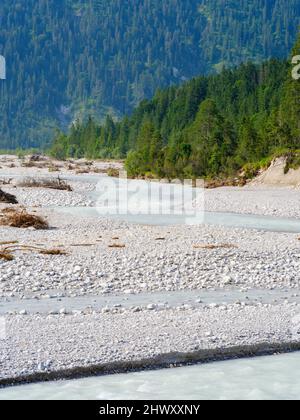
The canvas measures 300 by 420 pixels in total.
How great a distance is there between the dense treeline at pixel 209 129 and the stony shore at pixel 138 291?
38.8m

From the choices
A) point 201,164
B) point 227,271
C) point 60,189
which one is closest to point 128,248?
point 227,271

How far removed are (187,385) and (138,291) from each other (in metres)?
6.17

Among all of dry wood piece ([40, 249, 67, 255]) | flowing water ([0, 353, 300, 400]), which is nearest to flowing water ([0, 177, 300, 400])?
flowing water ([0, 353, 300, 400])

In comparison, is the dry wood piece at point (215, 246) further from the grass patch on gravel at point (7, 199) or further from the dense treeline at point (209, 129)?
the dense treeline at point (209, 129)

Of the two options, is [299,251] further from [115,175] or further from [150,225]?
[115,175]

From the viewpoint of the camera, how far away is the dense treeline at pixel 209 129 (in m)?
69.1

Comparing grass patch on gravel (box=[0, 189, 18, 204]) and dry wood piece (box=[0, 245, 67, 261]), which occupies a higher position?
grass patch on gravel (box=[0, 189, 18, 204])

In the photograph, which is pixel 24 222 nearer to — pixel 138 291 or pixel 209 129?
pixel 138 291

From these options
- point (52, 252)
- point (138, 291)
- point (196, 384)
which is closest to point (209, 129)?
point (52, 252)

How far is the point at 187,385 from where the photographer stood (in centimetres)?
1101

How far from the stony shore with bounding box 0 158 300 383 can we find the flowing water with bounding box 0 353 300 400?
0.47 meters

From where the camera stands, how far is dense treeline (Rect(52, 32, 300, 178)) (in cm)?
6912

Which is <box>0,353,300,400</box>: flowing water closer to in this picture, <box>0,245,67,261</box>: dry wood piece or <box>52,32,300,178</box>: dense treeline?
<box>0,245,67,261</box>: dry wood piece

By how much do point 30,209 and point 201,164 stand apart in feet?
133
